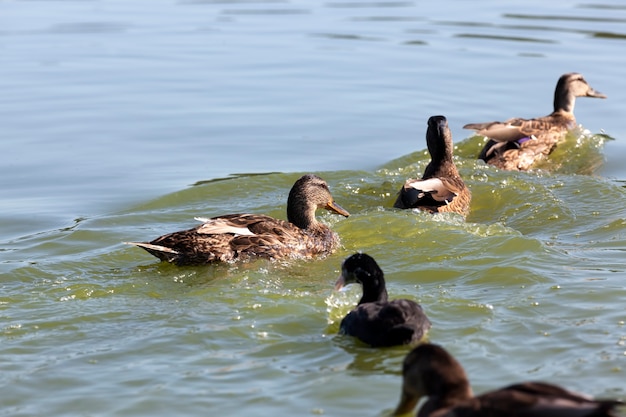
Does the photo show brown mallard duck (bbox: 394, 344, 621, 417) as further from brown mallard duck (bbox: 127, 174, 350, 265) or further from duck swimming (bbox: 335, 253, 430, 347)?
brown mallard duck (bbox: 127, 174, 350, 265)

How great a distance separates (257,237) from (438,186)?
2.63m

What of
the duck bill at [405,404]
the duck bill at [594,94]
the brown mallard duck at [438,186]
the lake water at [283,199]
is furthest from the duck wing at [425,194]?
the duck bill at [405,404]

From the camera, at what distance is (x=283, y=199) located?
13359mm

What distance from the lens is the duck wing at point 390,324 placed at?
7.98m

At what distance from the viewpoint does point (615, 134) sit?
16422mm

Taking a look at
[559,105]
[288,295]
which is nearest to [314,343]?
[288,295]

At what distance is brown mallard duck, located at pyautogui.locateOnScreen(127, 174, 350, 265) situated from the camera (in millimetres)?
10461

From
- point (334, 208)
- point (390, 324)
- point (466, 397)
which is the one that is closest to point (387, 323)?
point (390, 324)

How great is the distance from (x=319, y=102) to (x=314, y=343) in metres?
10.2

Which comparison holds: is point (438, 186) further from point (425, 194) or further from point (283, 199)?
point (283, 199)

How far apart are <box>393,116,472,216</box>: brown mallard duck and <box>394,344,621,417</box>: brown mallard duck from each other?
18.8ft

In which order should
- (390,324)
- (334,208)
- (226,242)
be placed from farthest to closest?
(334,208) → (226,242) → (390,324)

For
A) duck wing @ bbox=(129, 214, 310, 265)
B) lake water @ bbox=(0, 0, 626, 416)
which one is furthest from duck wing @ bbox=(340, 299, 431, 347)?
duck wing @ bbox=(129, 214, 310, 265)

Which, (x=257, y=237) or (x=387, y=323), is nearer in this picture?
(x=387, y=323)
